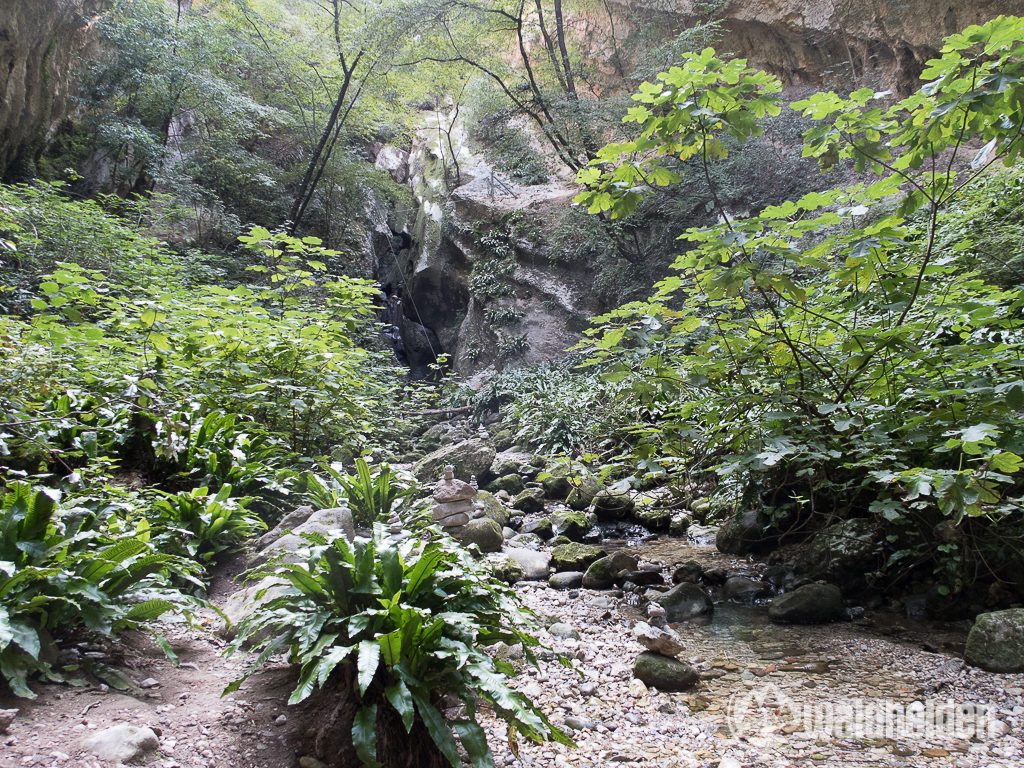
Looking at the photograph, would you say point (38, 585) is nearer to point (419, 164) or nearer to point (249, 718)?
point (249, 718)

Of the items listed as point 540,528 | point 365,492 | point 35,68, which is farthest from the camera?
point 35,68

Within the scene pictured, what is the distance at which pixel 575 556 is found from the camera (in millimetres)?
4824

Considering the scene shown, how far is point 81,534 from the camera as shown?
6.91 ft

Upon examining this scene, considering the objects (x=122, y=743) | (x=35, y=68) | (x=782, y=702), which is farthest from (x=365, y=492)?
(x=35, y=68)

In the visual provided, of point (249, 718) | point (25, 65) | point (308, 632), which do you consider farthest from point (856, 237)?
point (25, 65)

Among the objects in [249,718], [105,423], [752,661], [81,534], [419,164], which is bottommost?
[249,718]

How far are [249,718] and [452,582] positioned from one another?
0.88 m

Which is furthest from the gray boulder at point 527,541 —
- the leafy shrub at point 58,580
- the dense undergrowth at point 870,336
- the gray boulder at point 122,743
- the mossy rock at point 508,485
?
the gray boulder at point 122,743

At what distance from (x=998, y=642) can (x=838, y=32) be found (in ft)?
42.1

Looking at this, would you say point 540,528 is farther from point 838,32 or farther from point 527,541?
point 838,32

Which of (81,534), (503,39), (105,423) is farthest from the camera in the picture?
(503,39)

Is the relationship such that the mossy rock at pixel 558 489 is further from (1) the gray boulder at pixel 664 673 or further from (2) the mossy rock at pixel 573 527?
(1) the gray boulder at pixel 664 673

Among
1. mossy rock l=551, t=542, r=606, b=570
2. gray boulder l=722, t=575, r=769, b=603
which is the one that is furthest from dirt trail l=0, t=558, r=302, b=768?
gray boulder l=722, t=575, r=769, b=603

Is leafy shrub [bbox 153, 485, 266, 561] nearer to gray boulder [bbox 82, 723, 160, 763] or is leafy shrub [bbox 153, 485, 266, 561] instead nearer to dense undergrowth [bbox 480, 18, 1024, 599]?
gray boulder [bbox 82, 723, 160, 763]
